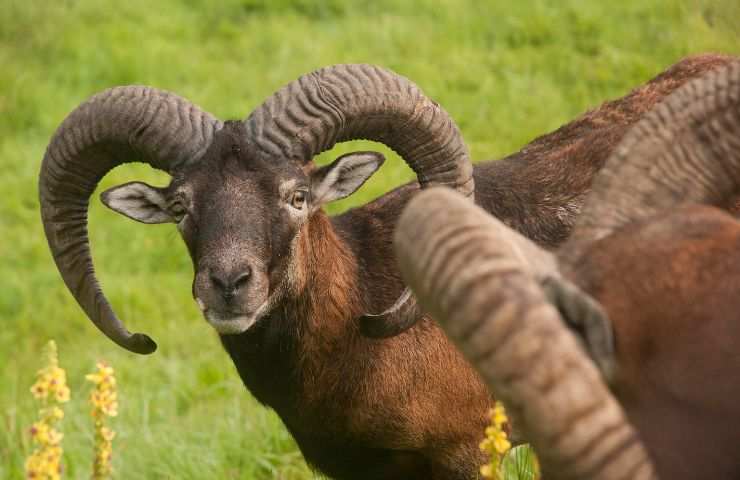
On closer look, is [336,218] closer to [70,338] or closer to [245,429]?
[245,429]

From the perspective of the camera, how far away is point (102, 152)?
6.52 meters

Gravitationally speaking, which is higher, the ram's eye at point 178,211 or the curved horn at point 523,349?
the curved horn at point 523,349

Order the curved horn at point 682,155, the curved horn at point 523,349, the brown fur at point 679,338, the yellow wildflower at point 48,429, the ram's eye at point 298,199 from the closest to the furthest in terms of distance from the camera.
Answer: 1. the curved horn at point 523,349
2. the brown fur at point 679,338
3. the yellow wildflower at point 48,429
4. the curved horn at point 682,155
5. the ram's eye at point 298,199

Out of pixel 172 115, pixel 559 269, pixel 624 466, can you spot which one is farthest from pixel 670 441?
pixel 172 115

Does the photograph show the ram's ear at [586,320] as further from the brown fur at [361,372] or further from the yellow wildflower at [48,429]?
the brown fur at [361,372]

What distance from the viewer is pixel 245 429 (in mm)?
8141

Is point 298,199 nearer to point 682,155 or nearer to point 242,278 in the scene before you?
point 242,278

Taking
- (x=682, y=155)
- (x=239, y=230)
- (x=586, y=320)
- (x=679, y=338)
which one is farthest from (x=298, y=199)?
(x=679, y=338)

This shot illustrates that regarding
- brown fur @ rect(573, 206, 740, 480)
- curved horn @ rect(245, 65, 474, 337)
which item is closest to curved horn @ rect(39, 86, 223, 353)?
curved horn @ rect(245, 65, 474, 337)

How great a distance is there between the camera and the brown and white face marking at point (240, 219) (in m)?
5.70

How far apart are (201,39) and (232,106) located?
1910 millimetres

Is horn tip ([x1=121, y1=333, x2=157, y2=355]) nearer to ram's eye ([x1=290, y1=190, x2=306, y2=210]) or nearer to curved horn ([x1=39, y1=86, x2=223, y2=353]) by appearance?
curved horn ([x1=39, y1=86, x2=223, y2=353])

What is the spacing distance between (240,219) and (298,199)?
0.41 m

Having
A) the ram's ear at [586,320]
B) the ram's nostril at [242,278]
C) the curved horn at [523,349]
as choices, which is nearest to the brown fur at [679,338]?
the ram's ear at [586,320]
